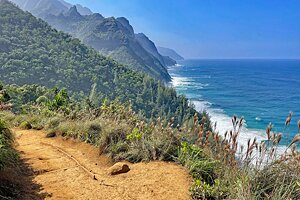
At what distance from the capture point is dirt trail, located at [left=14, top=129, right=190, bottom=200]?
3.81 meters

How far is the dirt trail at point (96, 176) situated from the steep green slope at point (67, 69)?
44520mm

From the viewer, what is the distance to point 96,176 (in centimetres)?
443

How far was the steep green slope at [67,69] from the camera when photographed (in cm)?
5934

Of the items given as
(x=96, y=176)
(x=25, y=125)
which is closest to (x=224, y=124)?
(x=25, y=125)

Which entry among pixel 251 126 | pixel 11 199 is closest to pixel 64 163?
pixel 11 199

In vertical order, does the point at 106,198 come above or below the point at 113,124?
below

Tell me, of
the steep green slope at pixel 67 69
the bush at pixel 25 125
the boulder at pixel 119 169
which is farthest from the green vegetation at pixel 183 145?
the steep green slope at pixel 67 69

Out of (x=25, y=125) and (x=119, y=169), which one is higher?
(x=119, y=169)

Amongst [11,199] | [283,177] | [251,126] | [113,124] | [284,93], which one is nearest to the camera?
[11,199]

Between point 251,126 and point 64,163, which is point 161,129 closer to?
point 64,163

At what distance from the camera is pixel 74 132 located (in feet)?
21.4

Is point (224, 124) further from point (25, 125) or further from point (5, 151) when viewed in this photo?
point (5, 151)

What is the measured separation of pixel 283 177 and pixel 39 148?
431cm

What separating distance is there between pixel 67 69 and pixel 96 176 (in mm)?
68421
